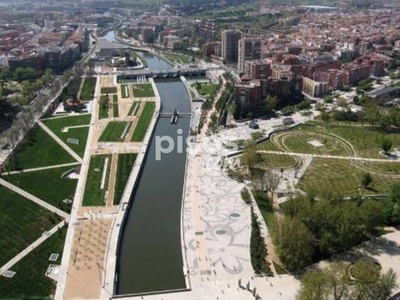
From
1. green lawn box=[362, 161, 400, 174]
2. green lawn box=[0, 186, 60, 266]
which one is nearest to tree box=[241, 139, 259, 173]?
green lawn box=[362, 161, 400, 174]

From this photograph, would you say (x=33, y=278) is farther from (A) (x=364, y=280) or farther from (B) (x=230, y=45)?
(B) (x=230, y=45)

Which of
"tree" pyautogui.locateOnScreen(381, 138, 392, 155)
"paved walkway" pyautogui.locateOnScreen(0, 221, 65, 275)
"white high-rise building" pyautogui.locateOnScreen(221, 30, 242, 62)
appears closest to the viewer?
"paved walkway" pyautogui.locateOnScreen(0, 221, 65, 275)

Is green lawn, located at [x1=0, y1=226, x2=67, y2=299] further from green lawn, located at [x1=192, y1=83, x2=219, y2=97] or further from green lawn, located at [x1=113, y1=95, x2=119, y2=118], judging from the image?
green lawn, located at [x1=192, y1=83, x2=219, y2=97]

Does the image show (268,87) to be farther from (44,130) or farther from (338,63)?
(44,130)

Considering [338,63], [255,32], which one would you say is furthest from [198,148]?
[255,32]

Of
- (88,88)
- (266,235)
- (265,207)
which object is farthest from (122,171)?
(88,88)

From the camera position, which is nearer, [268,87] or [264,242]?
[264,242]
